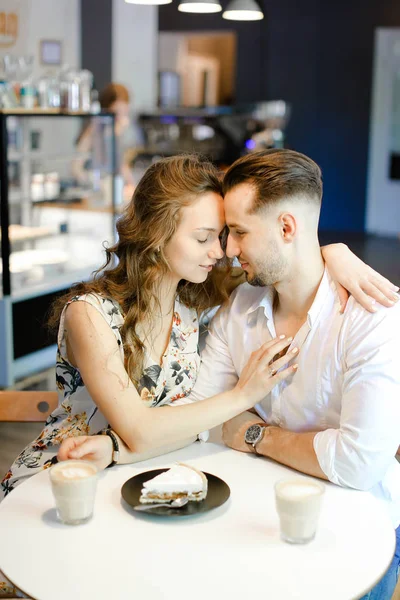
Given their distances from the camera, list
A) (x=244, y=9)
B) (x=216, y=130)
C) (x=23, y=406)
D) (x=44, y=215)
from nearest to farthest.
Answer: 1. (x=23, y=406)
2. (x=44, y=215)
3. (x=244, y=9)
4. (x=216, y=130)

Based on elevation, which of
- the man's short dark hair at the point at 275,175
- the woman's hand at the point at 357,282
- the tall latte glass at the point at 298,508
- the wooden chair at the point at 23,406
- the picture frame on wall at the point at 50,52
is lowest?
the wooden chair at the point at 23,406

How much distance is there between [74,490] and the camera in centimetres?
151

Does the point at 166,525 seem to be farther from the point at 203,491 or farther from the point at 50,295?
the point at 50,295

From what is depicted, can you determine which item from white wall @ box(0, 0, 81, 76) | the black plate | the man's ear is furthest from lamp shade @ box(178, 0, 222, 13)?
the black plate

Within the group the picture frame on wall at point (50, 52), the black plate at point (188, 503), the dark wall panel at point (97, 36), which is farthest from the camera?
the dark wall panel at point (97, 36)

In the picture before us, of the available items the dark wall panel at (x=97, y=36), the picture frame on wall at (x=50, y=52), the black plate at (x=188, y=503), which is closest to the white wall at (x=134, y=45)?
the dark wall panel at (x=97, y=36)

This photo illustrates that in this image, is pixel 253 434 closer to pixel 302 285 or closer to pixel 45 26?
pixel 302 285

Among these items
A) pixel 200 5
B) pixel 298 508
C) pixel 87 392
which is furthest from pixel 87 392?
pixel 200 5

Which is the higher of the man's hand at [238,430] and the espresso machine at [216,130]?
the espresso machine at [216,130]

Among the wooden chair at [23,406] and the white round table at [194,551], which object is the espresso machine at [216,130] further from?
the white round table at [194,551]

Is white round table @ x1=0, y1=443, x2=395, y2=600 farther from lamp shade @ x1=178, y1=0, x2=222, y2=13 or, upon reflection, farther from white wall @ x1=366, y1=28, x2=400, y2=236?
white wall @ x1=366, y1=28, x2=400, y2=236

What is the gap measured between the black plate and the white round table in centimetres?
2

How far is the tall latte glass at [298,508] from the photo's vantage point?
1.45m

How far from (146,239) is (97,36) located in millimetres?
7688
